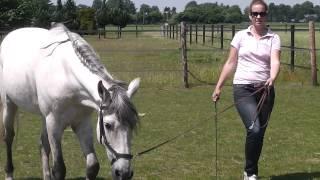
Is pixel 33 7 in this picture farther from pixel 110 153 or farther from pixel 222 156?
pixel 110 153

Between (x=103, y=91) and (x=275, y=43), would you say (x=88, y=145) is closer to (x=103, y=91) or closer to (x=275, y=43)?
(x=103, y=91)

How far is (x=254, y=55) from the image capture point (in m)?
5.34

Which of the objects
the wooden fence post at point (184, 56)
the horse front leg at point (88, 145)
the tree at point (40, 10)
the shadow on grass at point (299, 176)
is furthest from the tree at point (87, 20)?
the horse front leg at point (88, 145)

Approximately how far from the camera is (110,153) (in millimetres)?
4062

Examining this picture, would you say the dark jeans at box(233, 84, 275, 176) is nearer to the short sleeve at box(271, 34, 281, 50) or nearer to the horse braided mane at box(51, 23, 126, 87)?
the short sleeve at box(271, 34, 281, 50)

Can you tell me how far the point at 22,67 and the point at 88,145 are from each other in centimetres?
112

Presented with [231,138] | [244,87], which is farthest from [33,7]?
[244,87]

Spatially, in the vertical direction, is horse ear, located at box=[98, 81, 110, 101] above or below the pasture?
above

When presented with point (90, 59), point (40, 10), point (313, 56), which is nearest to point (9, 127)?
point (90, 59)

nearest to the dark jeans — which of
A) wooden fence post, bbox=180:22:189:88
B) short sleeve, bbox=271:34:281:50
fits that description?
short sleeve, bbox=271:34:281:50

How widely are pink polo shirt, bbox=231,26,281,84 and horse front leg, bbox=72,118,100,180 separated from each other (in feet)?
5.19

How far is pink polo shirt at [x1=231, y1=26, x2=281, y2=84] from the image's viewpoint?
17.4ft

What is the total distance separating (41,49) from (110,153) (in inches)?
68.7

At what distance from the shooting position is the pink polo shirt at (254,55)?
17.4 feet
